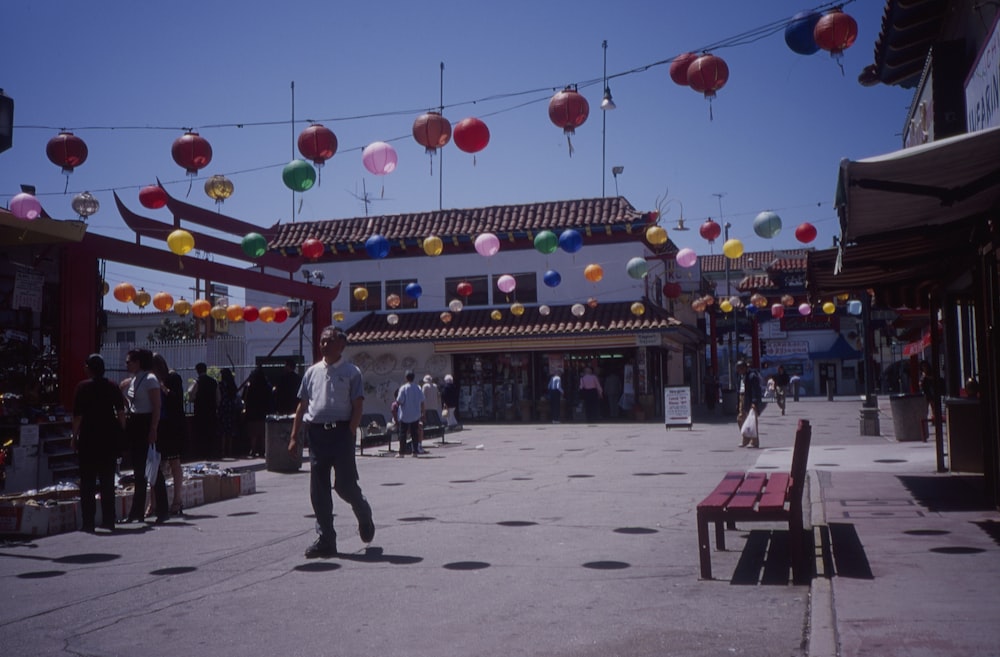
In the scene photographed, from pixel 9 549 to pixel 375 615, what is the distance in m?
4.75

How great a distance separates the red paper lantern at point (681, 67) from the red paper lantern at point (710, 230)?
9.97 meters

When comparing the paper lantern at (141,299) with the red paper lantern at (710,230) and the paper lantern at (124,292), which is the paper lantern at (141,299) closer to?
the paper lantern at (124,292)

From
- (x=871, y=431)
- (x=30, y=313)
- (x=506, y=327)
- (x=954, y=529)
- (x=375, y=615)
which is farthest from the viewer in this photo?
(x=506, y=327)

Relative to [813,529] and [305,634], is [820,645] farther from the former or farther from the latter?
[813,529]

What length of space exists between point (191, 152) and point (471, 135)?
380 cm

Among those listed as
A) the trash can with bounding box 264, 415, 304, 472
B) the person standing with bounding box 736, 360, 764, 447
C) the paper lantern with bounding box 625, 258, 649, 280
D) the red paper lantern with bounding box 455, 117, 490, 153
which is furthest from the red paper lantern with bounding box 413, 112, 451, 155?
the paper lantern with bounding box 625, 258, 649, 280

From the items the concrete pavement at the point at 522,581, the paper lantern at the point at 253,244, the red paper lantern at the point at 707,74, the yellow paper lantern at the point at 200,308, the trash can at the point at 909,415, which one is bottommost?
the concrete pavement at the point at 522,581

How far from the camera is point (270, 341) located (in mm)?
37062

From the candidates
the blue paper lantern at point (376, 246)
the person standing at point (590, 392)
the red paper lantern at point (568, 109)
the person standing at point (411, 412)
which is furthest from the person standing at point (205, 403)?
the person standing at point (590, 392)

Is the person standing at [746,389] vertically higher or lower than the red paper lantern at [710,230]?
lower

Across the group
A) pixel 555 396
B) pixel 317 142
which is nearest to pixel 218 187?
pixel 317 142

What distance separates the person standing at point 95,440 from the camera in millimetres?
9305

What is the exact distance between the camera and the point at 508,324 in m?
33.8

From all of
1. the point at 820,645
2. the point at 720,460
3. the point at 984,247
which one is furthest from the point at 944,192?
the point at 720,460
